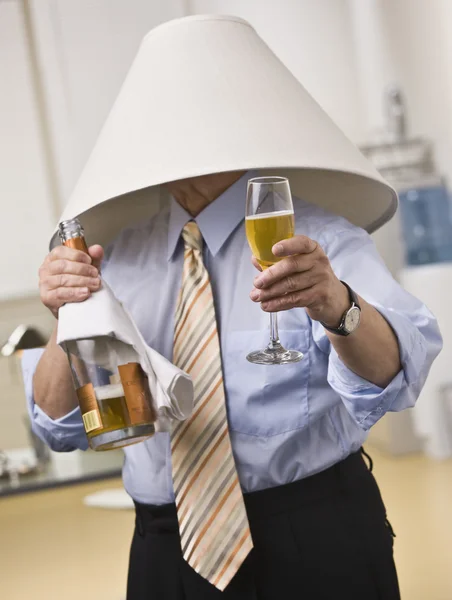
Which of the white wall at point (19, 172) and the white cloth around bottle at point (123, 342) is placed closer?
the white cloth around bottle at point (123, 342)

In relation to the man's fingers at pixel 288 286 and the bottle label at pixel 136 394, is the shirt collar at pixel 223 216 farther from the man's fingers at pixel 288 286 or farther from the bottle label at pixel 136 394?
the man's fingers at pixel 288 286

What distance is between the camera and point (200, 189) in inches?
51.1

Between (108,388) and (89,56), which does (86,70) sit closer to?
(89,56)

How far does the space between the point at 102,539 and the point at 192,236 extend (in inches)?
69.8

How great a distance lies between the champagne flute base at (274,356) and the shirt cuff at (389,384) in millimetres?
62

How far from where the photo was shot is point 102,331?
3.48 feet

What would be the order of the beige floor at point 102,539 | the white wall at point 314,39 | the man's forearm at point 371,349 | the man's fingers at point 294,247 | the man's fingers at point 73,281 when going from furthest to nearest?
the white wall at point 314,39 → the beige floor at point 102,539 → the man's fingers at point 73,281 → the man's forearm at point 371,349 → the man's fingers at point 294,247

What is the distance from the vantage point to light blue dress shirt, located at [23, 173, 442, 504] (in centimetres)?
108

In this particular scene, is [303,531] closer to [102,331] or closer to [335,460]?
[335,460]

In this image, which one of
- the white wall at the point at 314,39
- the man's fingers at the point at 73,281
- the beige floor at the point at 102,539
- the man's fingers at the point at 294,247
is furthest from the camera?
the white wall at the point at 314,39

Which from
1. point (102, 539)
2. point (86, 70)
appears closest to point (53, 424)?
point (102, 539)

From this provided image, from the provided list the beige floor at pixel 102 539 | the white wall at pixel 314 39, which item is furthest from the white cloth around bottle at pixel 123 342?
the white wall at pixel 314 39

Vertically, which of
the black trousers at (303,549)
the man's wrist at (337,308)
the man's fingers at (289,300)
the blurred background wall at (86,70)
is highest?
the blurred background wall at (86,70)

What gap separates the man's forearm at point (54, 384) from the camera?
1.22 m
